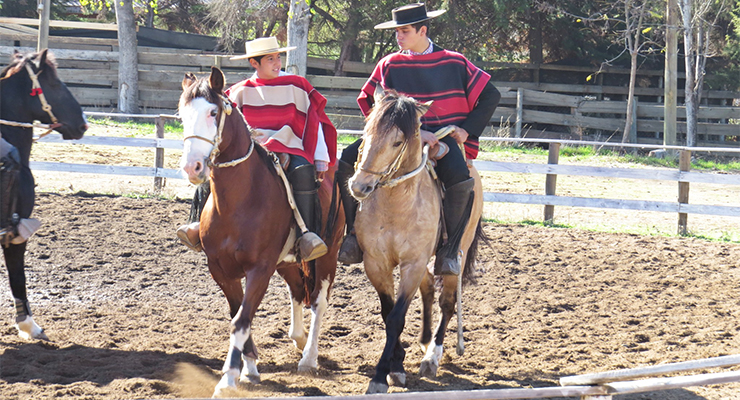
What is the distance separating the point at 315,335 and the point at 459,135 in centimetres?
176

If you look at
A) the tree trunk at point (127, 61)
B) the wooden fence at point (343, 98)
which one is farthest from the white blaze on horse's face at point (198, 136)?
the tree trunk at point (127, 61)

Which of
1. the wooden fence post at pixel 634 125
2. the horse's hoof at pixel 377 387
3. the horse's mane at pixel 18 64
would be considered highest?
the wooden fence post at pixel 634 125

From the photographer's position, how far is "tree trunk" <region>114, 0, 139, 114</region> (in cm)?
1672

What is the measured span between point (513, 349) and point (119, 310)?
3.35 meters

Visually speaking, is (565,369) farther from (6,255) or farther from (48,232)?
(48,232)

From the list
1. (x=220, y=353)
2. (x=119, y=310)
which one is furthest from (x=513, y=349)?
(x=119, y=310)

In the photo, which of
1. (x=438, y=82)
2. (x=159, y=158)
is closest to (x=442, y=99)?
(x=438, y=82)

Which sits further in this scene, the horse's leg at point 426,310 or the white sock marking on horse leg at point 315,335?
the horse's leg at point 426,310

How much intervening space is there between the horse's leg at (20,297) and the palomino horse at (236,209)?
1.66m

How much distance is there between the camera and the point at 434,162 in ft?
15.4

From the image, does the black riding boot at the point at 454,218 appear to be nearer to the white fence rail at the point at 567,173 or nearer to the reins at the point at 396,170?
the reins at the point at 396,170

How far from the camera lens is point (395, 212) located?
4301 mm

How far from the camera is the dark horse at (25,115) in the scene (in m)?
4.89

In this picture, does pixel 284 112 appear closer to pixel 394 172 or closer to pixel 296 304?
pixel 394 172
